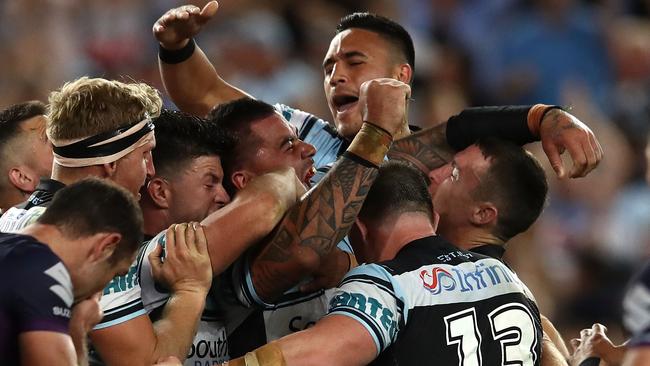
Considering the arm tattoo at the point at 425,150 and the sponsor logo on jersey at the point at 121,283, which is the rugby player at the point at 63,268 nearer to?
the sponsor logo on jersey at the point at 121,283

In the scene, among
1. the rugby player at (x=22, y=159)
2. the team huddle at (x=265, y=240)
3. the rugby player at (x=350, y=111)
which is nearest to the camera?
the team huddle at (x=265, y=240)

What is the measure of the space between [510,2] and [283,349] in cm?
654

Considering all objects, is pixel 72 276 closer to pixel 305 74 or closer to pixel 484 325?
pixel 484 325

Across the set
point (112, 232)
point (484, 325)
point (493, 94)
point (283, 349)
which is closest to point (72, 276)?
point (112, 232)

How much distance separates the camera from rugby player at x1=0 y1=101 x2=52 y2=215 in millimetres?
5258

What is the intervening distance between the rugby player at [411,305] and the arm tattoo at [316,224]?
18 centimetres

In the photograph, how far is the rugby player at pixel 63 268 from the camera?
Result: 3154 mm

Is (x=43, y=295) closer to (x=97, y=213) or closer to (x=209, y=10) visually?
(x=97, y=213)

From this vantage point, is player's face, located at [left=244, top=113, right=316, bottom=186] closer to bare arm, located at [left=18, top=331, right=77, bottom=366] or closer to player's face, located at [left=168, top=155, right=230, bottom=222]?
player's face, located at [left=168, top=155, right=230, bottom=222]

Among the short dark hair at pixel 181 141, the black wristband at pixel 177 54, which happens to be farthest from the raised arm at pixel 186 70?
the short dark hair at pixel 181 141

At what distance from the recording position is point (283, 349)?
152 inches

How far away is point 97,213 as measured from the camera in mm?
3391

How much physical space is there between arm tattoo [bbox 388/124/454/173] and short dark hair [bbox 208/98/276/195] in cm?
82

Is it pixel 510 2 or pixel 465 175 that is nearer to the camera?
pixel 465 175
